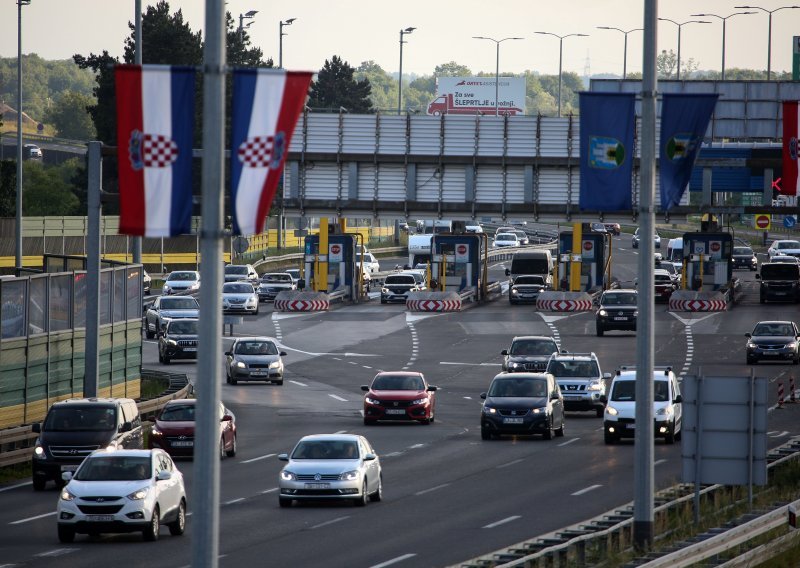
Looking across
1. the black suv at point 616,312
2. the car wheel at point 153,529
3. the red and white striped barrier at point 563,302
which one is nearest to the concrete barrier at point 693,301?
the red and white striped barrier at point 563,302

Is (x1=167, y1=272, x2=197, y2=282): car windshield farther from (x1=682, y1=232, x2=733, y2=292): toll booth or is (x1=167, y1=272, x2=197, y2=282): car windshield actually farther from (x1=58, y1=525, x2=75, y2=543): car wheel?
(x1=58, y1=525, x2=75, y2=543): car wheel

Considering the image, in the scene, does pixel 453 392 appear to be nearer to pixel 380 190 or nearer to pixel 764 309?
pixel 380 190

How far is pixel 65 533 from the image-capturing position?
82.4ft

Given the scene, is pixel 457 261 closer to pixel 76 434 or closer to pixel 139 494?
pixel 76 434

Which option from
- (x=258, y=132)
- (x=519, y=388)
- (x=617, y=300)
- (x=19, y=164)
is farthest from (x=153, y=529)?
(x=617, y=300)

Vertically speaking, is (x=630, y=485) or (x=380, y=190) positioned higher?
(x=380, y=190)

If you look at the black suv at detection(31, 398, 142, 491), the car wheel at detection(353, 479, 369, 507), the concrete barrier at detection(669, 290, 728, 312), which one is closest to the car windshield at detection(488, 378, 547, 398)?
the black suv at detection(31, 398, 142, 491)

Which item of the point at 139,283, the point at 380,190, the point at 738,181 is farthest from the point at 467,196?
the point at 139,283

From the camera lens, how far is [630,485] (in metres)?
31.0

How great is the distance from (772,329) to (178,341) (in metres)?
19.9

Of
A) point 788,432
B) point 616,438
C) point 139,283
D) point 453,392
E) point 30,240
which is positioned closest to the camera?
point 616,438

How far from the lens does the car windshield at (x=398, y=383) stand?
42.7m

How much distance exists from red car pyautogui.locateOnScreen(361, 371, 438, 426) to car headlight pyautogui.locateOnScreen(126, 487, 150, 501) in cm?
1767

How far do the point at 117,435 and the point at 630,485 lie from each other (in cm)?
948
